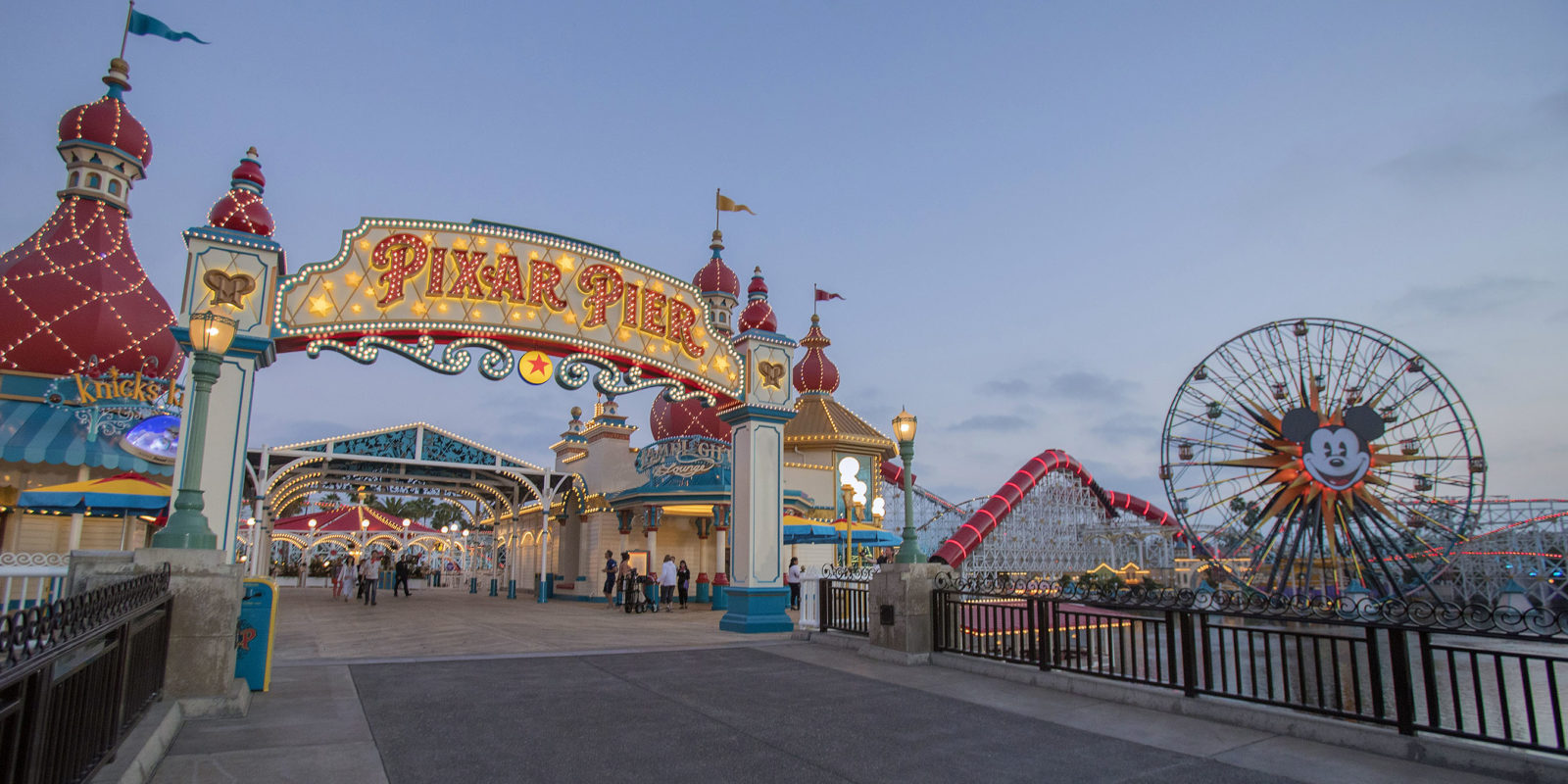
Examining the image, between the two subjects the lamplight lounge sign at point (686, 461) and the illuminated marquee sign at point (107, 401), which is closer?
the illuminated marquee sign at point (107, 401)

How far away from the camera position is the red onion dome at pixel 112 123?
24.0 m

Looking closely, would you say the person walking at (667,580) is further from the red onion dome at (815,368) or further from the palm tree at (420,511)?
the palm tree at (420,511)

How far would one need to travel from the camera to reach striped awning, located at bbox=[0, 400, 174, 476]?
19952 mm

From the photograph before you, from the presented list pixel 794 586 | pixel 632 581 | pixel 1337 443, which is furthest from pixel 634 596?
pixel 1337 443

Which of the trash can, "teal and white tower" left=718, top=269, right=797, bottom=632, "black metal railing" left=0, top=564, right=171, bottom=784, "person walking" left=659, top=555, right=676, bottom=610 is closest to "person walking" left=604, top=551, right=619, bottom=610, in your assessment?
"person walking" left=659, top=555, right=676, bottom=610

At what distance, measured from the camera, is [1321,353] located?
23188mm

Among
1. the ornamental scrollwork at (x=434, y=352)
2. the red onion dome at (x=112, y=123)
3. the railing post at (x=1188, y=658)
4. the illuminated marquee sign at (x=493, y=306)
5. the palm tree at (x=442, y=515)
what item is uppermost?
the red onion dome at (x=112, y=123)

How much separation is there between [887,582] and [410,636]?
337 inches

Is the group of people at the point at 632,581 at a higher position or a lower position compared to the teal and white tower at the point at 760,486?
lower

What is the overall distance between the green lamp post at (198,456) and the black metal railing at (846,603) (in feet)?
28.3

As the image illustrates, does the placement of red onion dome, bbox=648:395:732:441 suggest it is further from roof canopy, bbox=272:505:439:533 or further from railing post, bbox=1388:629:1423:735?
railing post, bbox=1388:629:1423:735

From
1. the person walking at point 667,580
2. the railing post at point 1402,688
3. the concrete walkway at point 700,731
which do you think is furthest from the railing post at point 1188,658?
the person walking at point 667,580

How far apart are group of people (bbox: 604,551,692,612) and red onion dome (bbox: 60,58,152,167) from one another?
19471mm

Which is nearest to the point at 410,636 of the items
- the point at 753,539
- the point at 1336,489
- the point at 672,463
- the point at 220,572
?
the point at 753,539
